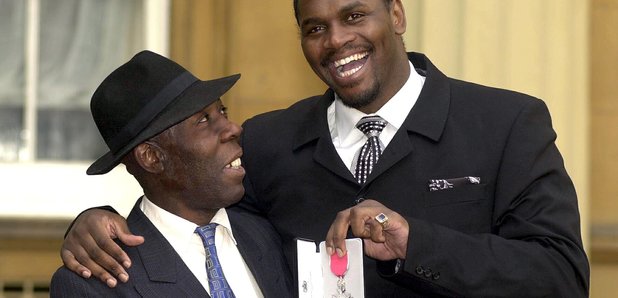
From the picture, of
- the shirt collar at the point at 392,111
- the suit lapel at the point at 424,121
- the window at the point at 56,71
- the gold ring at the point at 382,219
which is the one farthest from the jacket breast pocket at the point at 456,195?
the window at the point at 56,71

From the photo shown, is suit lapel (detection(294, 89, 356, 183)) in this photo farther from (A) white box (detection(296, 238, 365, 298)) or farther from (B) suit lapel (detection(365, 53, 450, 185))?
(A) white box (detection(296, 238, 365, 298))

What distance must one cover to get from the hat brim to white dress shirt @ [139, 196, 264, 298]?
0.55ft

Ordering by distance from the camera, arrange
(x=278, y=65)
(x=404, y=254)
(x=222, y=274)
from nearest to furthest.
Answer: (x=404, y=254) → (x=222, y=274) → (x=278, y=65)

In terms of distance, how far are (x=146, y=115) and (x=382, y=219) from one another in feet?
2.44

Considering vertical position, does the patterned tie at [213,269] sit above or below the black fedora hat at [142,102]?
below

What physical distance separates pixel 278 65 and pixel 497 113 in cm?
228

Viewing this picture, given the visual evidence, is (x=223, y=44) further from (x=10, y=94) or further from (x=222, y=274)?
(x=222, y=274)

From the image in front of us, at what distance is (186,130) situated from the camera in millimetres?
3861

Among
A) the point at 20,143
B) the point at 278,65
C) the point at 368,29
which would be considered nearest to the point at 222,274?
the point at 368,29

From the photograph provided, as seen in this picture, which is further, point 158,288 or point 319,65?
point 319,65

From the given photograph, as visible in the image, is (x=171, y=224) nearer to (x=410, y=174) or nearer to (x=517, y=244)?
(x=410, y=174)

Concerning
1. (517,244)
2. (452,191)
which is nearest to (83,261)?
(452,191)

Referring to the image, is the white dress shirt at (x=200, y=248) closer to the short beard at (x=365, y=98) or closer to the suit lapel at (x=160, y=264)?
the suit lapel at (x=160, y=264)

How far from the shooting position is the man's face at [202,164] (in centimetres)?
384
